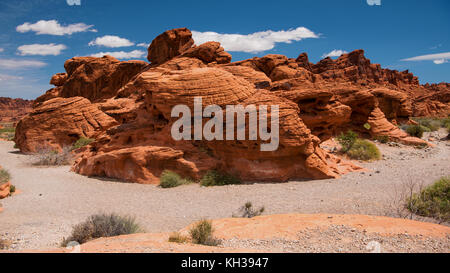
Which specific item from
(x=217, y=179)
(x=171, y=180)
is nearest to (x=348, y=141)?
(x=217, y=179)

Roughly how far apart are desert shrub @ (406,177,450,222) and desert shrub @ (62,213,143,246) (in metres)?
6.40

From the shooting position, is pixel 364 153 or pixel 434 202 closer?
pixel 434 202

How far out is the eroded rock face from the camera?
18.6 meters

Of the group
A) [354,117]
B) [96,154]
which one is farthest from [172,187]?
[354,117]

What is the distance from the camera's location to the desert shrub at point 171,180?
10102 mm

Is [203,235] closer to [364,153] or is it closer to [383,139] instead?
[364,153]

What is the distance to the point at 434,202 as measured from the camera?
21.0 ft

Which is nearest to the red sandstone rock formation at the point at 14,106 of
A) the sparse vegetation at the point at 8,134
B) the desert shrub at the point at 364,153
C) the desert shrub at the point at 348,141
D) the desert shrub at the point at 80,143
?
the sparse vegetation at the point at 8,134

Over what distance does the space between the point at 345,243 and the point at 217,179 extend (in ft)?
20.4

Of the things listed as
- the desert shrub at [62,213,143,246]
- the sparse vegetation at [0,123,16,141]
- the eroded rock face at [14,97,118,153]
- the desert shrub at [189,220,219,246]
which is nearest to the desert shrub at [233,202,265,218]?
the desert shrub at [189,220,219,246]

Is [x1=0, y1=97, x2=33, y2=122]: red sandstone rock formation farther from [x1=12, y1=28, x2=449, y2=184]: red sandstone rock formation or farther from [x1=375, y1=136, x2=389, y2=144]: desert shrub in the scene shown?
[x1=375, y1=136, x2=389, y2=144]: desert shrub

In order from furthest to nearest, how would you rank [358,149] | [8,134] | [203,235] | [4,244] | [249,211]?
[8,134] < [358,149] < [249,211] < [4,244] < [203,235]

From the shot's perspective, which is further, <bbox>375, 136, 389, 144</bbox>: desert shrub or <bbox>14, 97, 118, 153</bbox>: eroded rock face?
<bbox>14, 97, 118, 153</bbox>: eroded rock face
